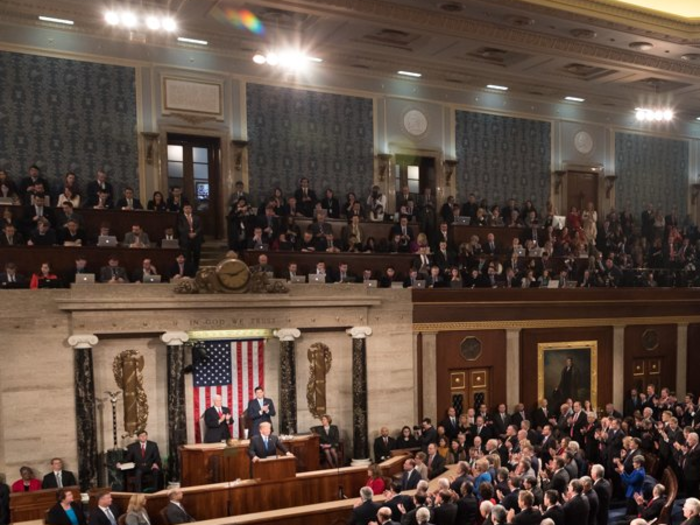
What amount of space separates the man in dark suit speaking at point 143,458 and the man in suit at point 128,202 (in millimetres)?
4738

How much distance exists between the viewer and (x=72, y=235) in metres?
11.7

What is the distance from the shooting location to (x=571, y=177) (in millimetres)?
19453

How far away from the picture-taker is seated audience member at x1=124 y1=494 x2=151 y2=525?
26.0 ft

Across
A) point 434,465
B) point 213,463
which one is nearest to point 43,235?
point 213,463

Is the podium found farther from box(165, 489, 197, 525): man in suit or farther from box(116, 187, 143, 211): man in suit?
box(116, 187, 143, 211): man in suit

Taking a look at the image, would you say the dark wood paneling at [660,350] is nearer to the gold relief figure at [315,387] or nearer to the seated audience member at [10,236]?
the gold relief figure at [315,387]

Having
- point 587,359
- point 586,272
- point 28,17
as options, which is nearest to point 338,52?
point 28,17

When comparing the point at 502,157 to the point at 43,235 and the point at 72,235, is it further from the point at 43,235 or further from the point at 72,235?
the point at 43,235

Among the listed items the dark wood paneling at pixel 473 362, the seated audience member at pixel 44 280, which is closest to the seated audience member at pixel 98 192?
the seated audience member at pixel 44 280

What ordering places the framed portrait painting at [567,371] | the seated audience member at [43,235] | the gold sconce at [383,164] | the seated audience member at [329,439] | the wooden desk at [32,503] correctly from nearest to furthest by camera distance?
the wooden desk at [32,503]
the seated audience member at [43,235]
the seated audience member at [329,439]
the framed portrait painting at [567,371]
the gold sconce at [383,164]

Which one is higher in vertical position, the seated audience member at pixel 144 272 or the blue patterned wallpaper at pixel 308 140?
the blue patterned wallpaper at pixel 308 140

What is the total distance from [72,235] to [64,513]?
5170mm

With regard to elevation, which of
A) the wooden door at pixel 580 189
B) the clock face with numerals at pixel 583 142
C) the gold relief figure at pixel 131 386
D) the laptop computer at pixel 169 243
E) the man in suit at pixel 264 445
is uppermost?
the clock face with numerals at pixel 583 142

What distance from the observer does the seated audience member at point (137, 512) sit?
7914 mm
